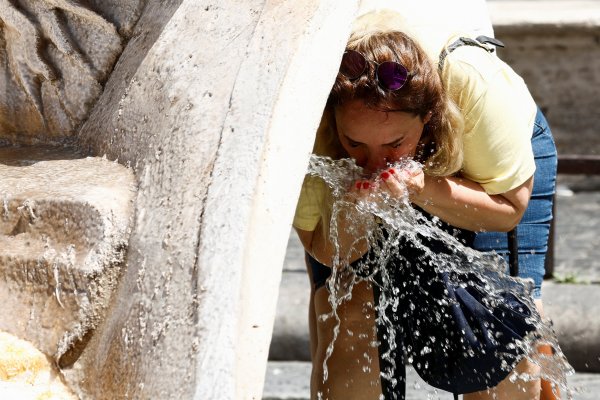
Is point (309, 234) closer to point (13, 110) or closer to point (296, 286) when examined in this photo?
point (13, 110)

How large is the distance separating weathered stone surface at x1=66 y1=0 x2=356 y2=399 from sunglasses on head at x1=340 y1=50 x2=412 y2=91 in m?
0.17

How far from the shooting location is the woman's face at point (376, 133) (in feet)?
6.50

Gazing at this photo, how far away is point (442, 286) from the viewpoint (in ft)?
7.22

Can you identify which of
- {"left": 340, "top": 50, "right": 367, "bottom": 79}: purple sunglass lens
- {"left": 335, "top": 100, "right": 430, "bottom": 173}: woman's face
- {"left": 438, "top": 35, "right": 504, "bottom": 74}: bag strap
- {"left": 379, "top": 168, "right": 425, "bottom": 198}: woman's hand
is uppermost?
{"left": 340, "top": 50, "right": 367, "bottom": 79}: purple sunglass lens

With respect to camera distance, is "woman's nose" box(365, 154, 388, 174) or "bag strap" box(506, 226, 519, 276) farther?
"bag strap" box(506, 226, 519, 276)

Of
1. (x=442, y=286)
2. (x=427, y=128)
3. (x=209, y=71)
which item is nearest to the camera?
(x=209, y=71)

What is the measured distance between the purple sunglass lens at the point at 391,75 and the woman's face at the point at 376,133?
0.06 metres

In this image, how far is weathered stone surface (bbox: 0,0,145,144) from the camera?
1903 mm

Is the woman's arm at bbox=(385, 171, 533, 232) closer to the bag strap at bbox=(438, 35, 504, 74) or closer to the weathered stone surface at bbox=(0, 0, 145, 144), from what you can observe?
the bag strap at bbox=(438, 35, 504, 74)

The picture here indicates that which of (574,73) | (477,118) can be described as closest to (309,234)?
(477,118)

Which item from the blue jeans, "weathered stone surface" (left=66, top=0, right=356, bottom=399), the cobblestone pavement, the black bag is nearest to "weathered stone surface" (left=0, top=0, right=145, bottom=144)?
"weathered stone surface" (left=66, top=0, right=356, bottom=399)

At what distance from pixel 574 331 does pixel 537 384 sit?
131 centimetres

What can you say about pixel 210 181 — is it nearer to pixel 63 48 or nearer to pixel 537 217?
pixel 63 48

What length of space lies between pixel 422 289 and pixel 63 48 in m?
0.83
